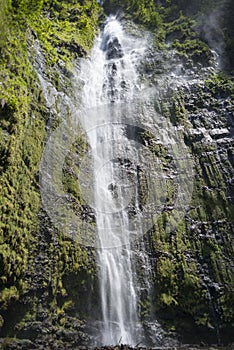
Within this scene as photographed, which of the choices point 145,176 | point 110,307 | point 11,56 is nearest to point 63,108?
point 11,56

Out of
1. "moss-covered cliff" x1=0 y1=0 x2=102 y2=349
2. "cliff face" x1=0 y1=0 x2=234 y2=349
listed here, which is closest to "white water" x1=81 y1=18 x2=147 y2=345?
"cliff face" x1=0 y1=0 x2=234 y2=349

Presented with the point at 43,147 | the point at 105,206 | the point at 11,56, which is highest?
the point at 11,56

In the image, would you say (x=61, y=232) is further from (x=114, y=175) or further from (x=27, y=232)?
(x=114, y=175)

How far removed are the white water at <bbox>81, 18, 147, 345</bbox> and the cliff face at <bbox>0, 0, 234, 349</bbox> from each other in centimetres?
58

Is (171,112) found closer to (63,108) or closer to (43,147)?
(63,108)

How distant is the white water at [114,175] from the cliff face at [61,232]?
1.89 ft

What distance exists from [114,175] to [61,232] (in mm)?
3256

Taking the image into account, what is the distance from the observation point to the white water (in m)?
9.34

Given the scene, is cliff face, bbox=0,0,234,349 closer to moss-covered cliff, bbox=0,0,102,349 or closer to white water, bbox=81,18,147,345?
moss-covered cliff, bbox=0,0,102,349

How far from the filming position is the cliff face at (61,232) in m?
8.53

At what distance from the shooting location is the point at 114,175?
12109mm

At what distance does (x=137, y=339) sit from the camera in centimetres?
902

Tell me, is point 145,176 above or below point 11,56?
below

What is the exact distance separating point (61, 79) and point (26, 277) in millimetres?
8518
